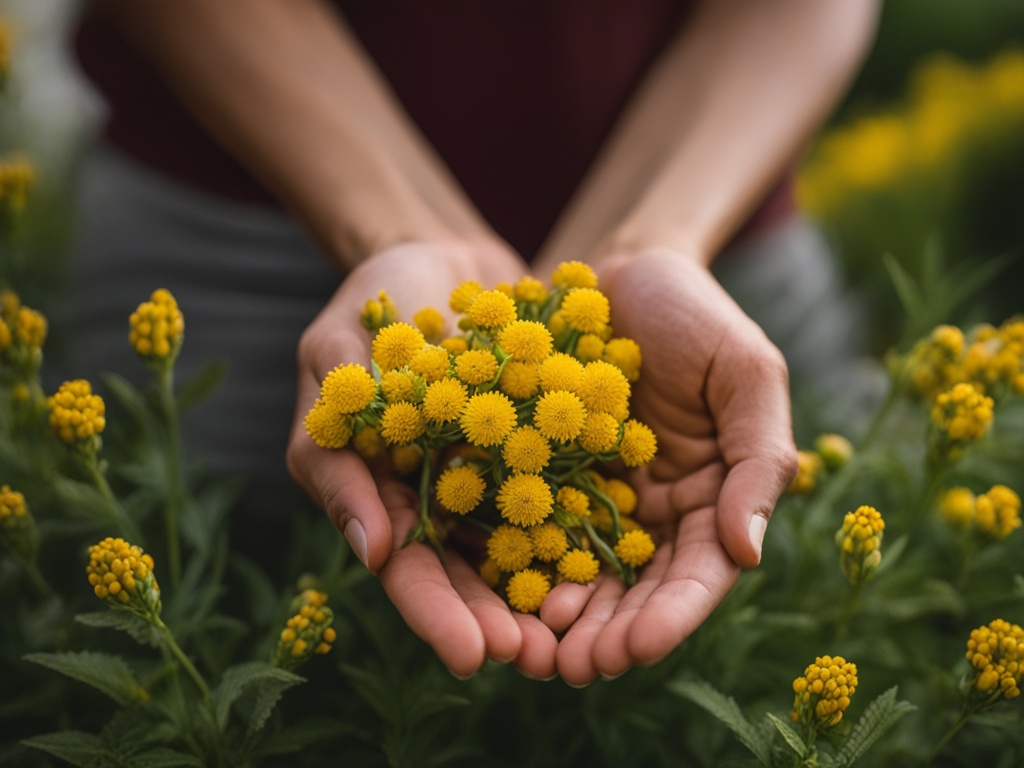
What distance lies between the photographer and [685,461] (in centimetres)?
103

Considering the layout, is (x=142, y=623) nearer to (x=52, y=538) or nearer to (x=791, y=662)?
(x=52, y=538)

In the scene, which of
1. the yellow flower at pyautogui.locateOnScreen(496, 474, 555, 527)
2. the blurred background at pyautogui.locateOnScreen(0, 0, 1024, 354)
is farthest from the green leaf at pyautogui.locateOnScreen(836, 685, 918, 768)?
the blurred background at pyautogui.locateOnScreen(0, 0, 1024, 354)

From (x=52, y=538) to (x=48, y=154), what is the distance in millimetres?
1785

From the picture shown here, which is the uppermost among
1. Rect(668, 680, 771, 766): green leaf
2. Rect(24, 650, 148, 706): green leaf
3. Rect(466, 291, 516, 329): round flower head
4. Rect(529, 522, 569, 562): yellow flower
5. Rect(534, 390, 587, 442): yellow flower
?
Rect(466, 291, 516, 329): round flower head

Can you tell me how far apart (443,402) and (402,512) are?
13cm

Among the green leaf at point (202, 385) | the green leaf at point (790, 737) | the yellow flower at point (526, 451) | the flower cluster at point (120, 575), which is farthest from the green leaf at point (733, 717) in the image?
the green leaf at point (202, 385)

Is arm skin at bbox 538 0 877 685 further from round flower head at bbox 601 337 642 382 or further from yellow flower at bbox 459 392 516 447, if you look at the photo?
yellow flower at bbox 459 392 516 447

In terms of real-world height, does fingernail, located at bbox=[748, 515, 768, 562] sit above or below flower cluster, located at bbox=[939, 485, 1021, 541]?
above

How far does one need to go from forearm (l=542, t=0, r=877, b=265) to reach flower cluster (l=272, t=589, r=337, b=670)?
24.2 inches

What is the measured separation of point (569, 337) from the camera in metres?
1.02

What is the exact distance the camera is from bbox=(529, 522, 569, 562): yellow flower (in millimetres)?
908

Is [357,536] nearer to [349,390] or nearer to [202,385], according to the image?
[349,390]

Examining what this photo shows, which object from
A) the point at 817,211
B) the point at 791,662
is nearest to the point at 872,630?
the point at 791,662

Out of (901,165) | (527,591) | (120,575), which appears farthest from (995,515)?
(901,165)
